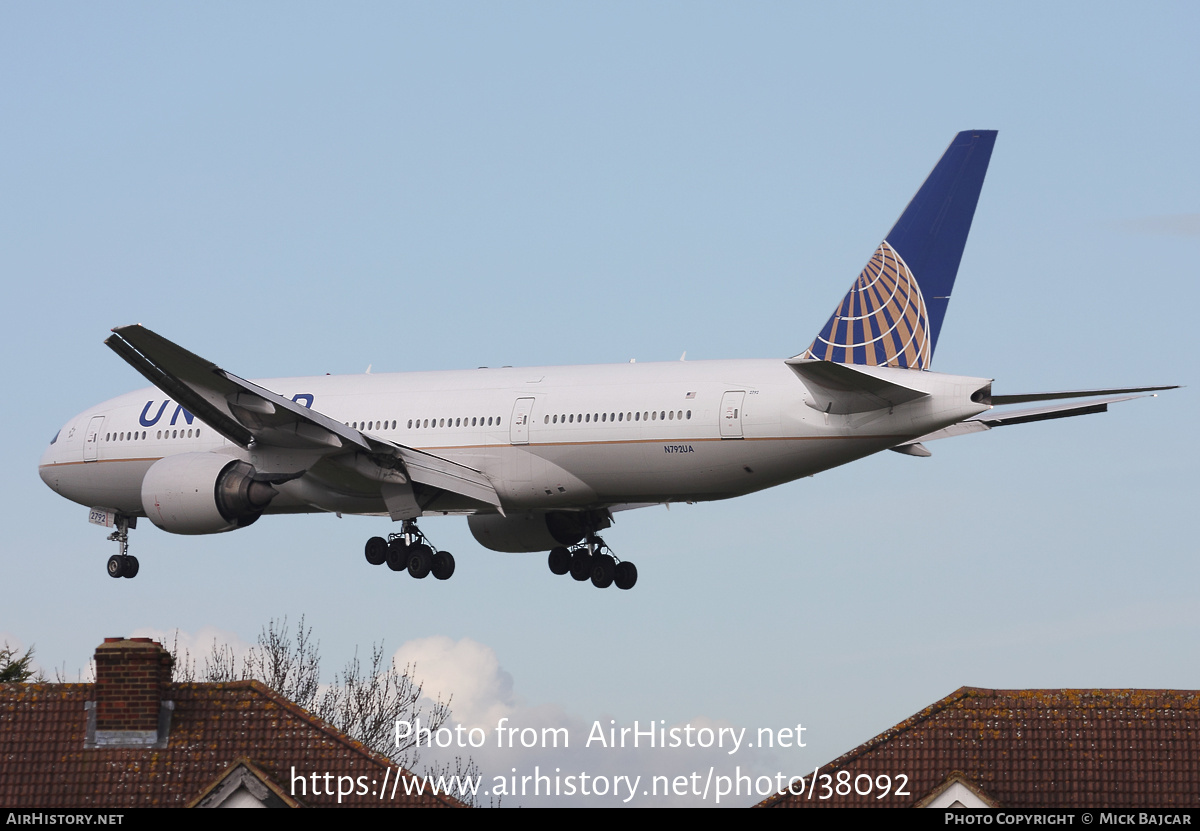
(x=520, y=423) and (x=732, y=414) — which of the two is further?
(x=520, y=423)

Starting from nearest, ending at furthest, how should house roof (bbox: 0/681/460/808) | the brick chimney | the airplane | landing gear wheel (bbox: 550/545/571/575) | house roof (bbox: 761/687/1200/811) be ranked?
house roof (bbox: 0/681/460/808) < house roof (bbox: 761/687/1200/811) < the brick chimney < the airplane < landing gear wheel (bbox: 550/545/571/575)

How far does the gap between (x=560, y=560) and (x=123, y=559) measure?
10.2m

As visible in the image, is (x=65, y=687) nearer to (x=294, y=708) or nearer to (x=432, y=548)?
(x=294, y=708)

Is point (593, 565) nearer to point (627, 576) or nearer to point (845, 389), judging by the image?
point (627, 576)

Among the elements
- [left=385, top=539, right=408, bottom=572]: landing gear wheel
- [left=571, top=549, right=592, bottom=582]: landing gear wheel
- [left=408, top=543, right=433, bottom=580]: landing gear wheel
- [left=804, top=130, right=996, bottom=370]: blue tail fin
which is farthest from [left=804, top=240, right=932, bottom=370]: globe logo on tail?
[left=385, top=539, right=408, bottom=572]: landing gear wheel

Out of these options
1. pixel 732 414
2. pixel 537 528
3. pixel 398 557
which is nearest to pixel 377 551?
pixel 398 557

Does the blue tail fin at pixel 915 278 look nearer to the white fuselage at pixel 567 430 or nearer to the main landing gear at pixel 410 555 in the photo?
the white fuselage at pixel 567 430

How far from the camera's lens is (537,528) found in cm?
4169

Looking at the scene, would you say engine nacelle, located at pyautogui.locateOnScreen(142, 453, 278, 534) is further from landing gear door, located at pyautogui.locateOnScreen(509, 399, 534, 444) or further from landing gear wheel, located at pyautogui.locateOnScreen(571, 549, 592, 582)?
landing gear wheel, located at pyautogui.locateOnScreen(571, 549, 592, 582)

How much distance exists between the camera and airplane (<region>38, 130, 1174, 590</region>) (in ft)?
111

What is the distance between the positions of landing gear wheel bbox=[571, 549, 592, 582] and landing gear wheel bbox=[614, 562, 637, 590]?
0.71 m

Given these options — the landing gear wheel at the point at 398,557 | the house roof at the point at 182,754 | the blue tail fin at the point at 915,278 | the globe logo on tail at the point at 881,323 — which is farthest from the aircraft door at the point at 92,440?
the house roof at the point at 182,754
